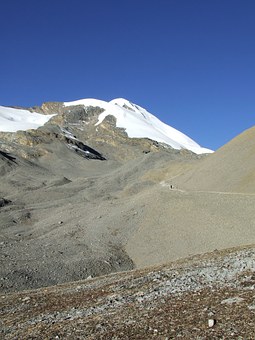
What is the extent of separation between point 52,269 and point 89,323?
1963 centimetres

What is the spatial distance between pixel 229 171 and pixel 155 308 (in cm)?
3910

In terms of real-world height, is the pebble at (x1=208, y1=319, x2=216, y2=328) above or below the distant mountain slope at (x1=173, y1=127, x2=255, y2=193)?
below

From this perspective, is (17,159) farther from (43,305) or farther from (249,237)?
(43,305)

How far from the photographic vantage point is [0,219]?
54.0 meters

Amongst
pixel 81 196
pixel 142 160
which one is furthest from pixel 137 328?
pixel 142 160

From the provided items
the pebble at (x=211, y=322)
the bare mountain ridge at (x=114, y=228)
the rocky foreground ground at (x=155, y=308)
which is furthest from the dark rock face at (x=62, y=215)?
the pebble at (x=211, y=322)

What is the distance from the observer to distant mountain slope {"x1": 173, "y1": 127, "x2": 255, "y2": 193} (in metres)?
44.6

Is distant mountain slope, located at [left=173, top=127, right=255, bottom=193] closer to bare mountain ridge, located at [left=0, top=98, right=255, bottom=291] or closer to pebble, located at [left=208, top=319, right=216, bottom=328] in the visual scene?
bare mountain ridge, located at [left=0, top=98, right=255, bottom=291]

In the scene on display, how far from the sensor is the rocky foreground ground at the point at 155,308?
937cm

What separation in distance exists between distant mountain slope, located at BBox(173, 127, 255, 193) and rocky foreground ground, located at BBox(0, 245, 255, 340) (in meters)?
28.0

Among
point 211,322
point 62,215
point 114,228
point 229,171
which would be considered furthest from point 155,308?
point 62,215

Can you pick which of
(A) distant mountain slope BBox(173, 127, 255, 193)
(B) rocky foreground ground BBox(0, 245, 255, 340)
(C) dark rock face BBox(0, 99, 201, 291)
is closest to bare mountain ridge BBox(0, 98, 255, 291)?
(C) dark rock face BBox(0, 99, 201, 291)

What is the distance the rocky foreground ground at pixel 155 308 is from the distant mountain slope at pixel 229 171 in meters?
28.0

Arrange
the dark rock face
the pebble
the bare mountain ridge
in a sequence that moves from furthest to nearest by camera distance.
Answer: the bare mountain ridge → the dark rock face → the pebble
